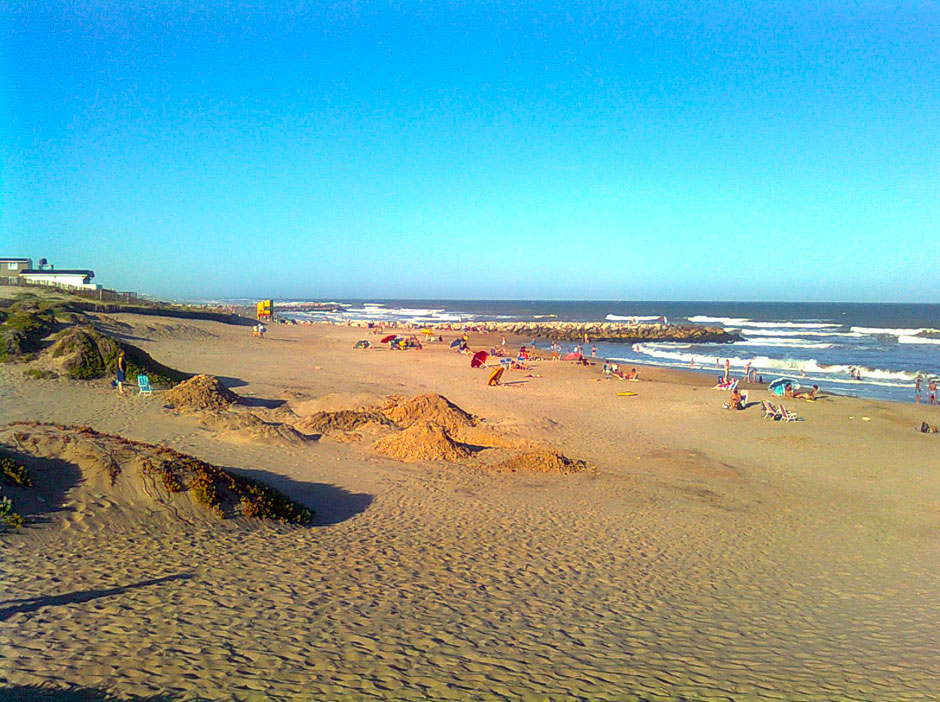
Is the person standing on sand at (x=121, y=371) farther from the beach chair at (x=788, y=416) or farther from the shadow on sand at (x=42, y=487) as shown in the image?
the beach chair at (x=788, y=416)

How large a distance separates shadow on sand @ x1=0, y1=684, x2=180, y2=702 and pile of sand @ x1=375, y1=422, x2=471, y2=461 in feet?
28.7

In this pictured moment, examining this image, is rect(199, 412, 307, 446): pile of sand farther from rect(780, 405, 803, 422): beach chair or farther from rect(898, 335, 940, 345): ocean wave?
rect(898, 335, 940, 345): ocean wave

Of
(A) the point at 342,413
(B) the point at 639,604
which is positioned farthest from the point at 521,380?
(B) the point at 639,604

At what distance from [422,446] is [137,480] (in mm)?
6088

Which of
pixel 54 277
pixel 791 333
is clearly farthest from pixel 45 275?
pixel 791 333

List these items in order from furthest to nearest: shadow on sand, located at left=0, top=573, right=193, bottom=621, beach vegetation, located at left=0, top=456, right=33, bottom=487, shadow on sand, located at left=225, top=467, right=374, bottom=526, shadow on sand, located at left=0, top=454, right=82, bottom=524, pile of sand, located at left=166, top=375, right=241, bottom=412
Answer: pile of sand, located at left=166, top=375, right=241, bottom=412 → shadow on sand, located at left=225, top=467, right=374, bottom=526 → beach vegetation, located at left=0, top=456, right=33, bottom=487 → shadow on sand, located at left=0, top=454, right=82, bottom=524 → shadow on sand, located at left=0, top=573, right=193, bottom=621

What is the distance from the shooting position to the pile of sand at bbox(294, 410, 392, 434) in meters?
14.4

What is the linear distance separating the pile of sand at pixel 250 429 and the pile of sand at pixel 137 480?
4.16 meters

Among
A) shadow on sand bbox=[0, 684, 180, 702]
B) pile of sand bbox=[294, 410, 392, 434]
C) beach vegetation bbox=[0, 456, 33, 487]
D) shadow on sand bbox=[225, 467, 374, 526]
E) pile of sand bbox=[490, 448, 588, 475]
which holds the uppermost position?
beach vegetation bbox=[0, 456, 33, 487]

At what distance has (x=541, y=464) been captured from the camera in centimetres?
1242

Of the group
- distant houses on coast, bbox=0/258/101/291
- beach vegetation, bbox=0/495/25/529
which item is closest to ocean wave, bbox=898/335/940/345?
beach vegetation, bbox=0/495/25/529

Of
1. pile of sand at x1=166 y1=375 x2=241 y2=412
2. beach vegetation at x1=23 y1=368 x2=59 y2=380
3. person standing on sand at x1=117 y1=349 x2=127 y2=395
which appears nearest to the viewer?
pile of sand at x1=166 y1=375 x2=241 y2=412

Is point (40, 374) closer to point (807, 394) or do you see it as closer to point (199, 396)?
point (199, 396)

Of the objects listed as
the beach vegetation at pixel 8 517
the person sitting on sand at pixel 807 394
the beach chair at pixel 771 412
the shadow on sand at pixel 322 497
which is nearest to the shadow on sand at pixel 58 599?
the beach vegetation at pixel 8 517
